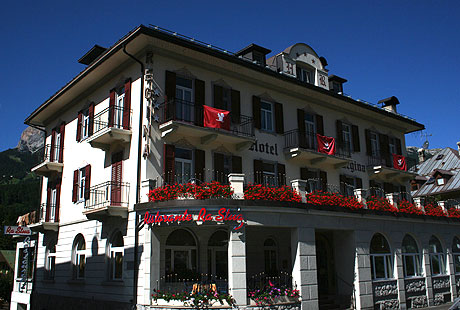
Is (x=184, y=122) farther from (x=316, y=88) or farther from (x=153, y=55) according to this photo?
(x=316, y=88)

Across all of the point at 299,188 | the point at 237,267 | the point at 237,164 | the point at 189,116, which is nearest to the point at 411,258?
the point at 299,188

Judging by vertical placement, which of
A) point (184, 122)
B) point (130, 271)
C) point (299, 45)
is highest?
point (299, 45)

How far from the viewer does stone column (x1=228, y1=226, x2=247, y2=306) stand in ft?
51.5

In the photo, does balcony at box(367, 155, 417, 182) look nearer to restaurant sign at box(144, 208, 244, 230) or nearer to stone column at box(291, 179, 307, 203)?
stone column at box(291, 179, 307, 203)

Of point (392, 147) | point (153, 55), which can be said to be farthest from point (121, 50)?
point (392, 147)

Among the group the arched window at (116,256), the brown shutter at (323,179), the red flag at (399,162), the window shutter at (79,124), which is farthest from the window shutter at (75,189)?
the red flag at (399,162)

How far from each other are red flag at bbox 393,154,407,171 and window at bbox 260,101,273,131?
10.0 metres

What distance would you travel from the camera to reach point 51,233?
995 inches

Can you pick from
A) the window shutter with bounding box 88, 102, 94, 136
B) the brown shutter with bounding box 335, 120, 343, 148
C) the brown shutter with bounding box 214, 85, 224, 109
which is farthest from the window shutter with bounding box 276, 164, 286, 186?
the window shutter with bounding box 88, 102, 94, 136

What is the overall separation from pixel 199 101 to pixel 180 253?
261 inches

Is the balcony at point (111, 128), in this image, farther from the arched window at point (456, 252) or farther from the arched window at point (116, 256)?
the arched window at point (456, 252)

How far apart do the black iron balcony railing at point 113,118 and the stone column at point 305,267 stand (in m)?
8.51

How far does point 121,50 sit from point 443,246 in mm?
20629

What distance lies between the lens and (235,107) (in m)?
21.2
